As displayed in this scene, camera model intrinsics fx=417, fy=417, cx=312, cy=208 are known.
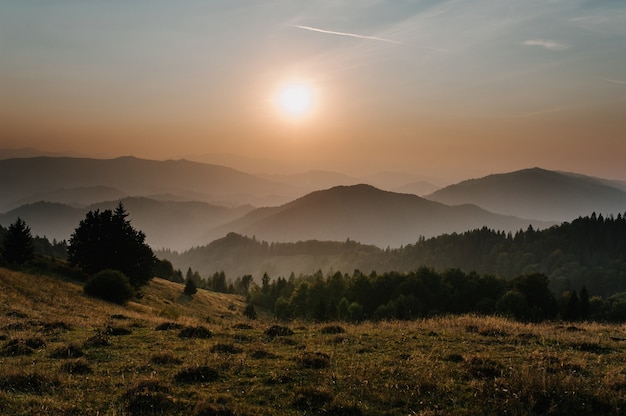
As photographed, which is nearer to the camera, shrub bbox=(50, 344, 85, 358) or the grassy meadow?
the grassy meadow

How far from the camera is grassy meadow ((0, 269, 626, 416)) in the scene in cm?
1116

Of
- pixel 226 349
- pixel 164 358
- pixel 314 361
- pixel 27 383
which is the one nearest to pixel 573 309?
pixel 314 361

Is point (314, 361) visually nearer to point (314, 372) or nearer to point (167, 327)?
point (314, 372)

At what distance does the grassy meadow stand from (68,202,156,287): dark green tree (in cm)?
5133

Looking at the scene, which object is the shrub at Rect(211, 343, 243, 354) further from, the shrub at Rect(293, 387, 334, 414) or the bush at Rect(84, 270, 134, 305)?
the bush at Rect(84, 270, 134, 305)

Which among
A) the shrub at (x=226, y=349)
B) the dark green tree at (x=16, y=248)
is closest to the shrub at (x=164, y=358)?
the shrub at (x=226, y=349)

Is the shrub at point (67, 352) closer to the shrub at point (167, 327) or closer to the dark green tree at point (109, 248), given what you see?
the shrub at point (167, 327)

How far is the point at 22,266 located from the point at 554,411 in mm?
69592

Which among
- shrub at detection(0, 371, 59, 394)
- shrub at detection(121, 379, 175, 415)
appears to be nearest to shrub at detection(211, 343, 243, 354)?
shrub at detection(121, 379, 175, 415)

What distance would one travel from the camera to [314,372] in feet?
46.5

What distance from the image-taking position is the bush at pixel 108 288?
162 feet

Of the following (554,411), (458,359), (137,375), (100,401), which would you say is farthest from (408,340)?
(100,401)

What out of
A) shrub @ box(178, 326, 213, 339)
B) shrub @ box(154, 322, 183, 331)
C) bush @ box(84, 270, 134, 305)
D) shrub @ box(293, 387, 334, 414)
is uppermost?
shrub @ box(293, 387, 334, 414)

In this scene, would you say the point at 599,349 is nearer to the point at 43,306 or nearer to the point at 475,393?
the point at 475,393
